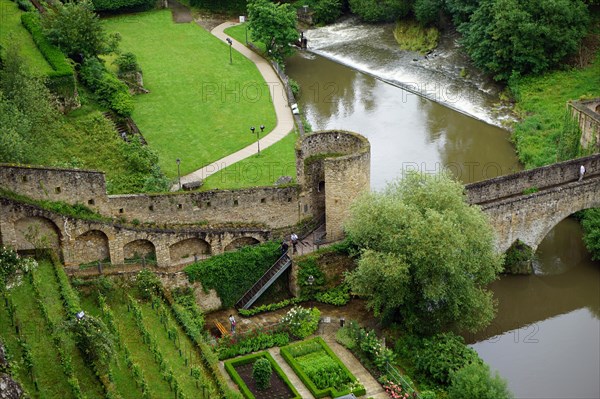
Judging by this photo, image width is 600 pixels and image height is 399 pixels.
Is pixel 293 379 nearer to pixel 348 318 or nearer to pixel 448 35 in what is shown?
pixel 348 318

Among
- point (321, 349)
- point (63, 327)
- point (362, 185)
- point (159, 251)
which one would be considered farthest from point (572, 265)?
point (63, 327)

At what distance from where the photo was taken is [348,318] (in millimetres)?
43094

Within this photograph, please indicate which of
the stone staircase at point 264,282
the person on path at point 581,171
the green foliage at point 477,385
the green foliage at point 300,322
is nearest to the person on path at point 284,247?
the stone staircase at point 264,282

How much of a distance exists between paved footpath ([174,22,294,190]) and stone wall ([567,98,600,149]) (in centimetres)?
1654

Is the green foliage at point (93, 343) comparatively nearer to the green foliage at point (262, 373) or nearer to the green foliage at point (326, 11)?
the green foliage at point (262, 373)

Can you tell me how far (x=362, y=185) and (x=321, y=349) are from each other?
8.06 m

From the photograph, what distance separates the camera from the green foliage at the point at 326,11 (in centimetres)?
8156

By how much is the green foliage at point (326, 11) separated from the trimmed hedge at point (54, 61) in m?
26.0

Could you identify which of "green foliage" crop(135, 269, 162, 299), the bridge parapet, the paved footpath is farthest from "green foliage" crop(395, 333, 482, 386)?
the paved footpath

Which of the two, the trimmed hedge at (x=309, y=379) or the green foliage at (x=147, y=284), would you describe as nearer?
the trimmed hedge at (x=309, y=379)

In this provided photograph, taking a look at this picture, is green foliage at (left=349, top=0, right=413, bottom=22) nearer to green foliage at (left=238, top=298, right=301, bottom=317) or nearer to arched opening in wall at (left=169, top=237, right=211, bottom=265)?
arched opening in wall at (left=169, top=237, right=211, bottom=265)

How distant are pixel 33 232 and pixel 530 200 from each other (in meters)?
22.9

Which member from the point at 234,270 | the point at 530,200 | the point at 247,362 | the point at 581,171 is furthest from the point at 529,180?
the point at 247,362

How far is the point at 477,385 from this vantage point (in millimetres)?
36094
